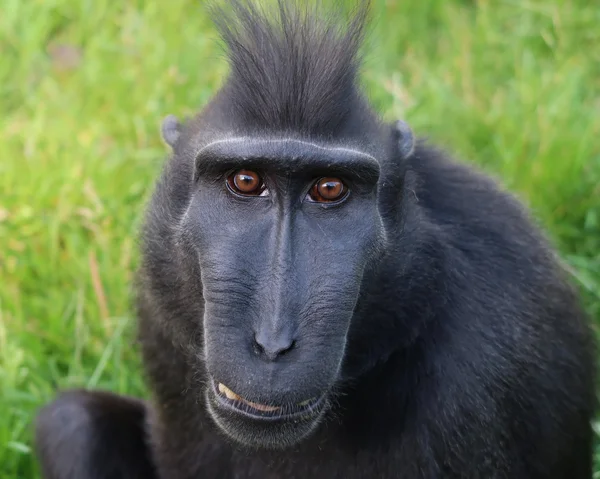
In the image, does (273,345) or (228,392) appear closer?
(273,345)

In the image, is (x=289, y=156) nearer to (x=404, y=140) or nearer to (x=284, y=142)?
(x=284, y=142)

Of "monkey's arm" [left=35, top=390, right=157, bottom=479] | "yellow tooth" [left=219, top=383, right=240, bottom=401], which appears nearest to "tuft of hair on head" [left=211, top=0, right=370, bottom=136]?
"yellow tooth" [left=219, top=383, right=240, bottom=401]

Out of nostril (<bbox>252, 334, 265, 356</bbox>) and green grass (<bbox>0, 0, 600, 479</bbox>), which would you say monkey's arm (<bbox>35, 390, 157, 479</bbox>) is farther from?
nostril (<bbox>252, 334, 265, 356</bbox>)

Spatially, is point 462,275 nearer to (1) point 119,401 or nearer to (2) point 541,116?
(1) point 119,401

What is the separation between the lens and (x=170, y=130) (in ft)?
13.5

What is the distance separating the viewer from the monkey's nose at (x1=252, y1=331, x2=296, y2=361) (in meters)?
3.10

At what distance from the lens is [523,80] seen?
6770 millimetres

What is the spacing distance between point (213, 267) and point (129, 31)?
4.41 metres

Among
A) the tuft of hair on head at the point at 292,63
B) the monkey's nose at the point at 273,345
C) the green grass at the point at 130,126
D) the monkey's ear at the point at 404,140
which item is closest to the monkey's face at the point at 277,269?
the monkey's nose at the point at 273,345

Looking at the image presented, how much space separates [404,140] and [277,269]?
3.40ft

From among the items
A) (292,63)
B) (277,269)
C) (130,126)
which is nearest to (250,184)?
(277,269)

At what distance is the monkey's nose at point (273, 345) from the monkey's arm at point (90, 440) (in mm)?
1790

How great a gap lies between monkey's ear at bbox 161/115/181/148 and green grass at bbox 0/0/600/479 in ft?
3.09

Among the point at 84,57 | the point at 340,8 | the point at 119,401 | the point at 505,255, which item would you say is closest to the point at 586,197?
the point at 505,255
